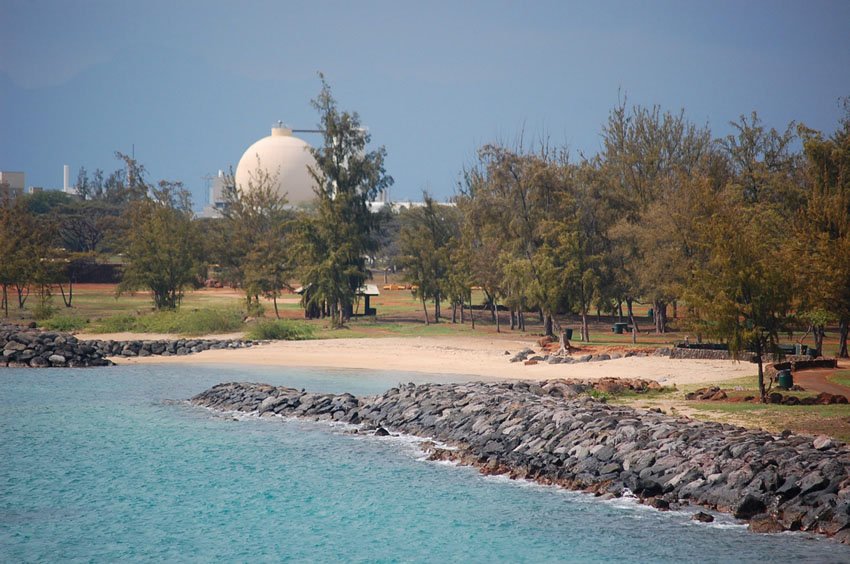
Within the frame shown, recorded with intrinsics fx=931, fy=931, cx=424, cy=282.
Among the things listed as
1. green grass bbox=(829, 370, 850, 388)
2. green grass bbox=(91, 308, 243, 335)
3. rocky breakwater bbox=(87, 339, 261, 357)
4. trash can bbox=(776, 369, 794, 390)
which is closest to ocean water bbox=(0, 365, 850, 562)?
trash can bbox=(776, 369, 794, 390)

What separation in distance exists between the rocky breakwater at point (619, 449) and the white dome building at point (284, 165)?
73260 millimetres

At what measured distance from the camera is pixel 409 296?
78.7 m

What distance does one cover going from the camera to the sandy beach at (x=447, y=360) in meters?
30.7

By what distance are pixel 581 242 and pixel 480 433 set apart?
22.6 metres

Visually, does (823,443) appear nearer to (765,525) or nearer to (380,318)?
(765,525)

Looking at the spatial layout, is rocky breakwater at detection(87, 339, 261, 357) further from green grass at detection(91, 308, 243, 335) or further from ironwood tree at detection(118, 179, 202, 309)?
ironwood tree at detection(118, 179, 202, 309)

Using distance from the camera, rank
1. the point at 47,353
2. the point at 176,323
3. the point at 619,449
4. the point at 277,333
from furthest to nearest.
A: the point at 176,323 < the point at 277,333 < the point at 47,353 < the point at 619,449

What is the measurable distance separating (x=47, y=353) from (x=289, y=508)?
25.3 m

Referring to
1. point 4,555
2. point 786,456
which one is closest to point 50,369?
point 4,555

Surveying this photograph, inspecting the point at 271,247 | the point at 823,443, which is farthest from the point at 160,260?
the point at 823,443

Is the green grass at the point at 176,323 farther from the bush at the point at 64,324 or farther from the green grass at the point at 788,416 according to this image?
the green grass at the point at 788,416

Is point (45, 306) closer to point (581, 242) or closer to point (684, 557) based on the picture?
point (581, 242)

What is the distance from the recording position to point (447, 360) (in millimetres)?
38438

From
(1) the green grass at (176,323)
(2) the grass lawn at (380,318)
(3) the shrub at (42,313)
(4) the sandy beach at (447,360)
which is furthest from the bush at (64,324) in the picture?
(4) the sandy beach at (447,360)
